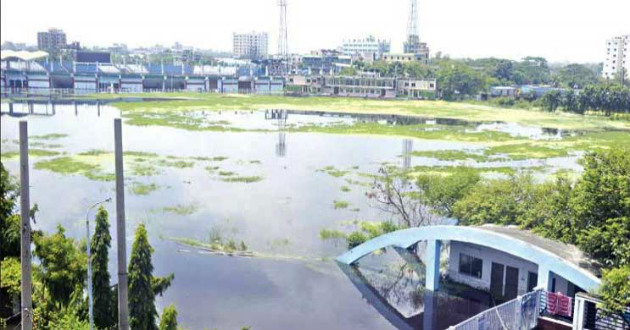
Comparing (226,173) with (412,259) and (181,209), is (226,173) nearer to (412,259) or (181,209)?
(181,209)

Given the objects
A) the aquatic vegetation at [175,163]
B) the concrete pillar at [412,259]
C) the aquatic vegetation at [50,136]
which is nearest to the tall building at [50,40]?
the aquatic vegetation at [50,136]

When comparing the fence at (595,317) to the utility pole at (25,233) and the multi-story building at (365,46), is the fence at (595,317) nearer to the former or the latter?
the utility pole at (25,233)

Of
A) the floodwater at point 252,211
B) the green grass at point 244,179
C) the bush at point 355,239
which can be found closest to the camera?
the floodwater at point 252,211

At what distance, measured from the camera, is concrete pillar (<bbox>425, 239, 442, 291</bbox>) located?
1204cm

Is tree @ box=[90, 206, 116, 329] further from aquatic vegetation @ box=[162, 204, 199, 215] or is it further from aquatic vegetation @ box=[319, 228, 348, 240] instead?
aquatic vegetation @ box=[162, 204, 199, 215]

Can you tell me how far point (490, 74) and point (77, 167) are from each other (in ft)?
193

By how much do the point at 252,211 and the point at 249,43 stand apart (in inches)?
5150

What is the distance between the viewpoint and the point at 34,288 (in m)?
9.95

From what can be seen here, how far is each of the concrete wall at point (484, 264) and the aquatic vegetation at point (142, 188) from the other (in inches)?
478

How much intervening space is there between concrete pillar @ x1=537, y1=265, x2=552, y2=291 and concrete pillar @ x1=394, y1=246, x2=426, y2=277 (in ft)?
11.7

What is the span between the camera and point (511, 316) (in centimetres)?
947

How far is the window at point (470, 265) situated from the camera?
12406 millimetres

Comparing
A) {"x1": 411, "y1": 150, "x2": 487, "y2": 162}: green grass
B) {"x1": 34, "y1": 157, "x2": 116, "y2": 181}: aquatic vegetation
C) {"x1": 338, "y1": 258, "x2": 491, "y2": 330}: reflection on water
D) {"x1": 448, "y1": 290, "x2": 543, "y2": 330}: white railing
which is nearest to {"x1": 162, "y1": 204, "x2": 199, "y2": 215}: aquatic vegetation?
{"x1": 34, "y1": 157, "x2": 116, "y2": 181}: aquatic vegetation

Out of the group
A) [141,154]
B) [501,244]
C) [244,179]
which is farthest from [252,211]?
[141,154]
